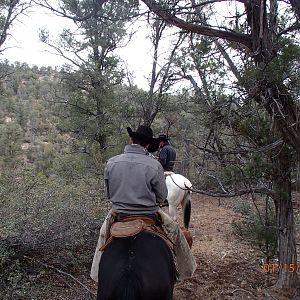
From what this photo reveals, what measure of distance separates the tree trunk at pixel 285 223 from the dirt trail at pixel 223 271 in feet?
0.93

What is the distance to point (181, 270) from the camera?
394 cm

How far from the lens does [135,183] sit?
3361mm

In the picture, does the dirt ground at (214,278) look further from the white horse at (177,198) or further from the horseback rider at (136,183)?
the horseback rider at (136,183)

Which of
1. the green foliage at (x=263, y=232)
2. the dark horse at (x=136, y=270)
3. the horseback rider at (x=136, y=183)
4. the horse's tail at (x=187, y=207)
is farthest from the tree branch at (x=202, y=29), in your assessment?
the horse's tail at (x=187, y=207)

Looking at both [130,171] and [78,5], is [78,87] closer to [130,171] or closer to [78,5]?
[78,5]

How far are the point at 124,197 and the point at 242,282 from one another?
9.81 ft

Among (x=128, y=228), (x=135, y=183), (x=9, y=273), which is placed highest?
(x=135, y=183)

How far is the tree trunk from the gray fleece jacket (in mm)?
1791

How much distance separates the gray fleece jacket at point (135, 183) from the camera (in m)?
3.37

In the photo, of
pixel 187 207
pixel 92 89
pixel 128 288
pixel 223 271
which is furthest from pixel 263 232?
pixel 92 89

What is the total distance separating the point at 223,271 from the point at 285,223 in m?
1.60

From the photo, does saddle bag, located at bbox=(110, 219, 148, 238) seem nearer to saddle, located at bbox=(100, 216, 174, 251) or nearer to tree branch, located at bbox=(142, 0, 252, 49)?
saddle, located at bbox=(100, 216, 174, 251)

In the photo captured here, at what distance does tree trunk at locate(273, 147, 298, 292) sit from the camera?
15.2 feet

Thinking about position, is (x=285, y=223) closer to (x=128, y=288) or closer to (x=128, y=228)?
(x=128, y=228)
